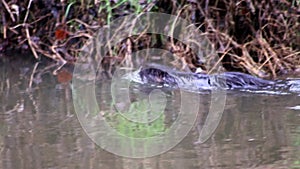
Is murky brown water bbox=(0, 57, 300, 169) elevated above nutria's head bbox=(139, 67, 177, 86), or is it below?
below

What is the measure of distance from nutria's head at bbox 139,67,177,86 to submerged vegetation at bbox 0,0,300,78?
34 centimetres

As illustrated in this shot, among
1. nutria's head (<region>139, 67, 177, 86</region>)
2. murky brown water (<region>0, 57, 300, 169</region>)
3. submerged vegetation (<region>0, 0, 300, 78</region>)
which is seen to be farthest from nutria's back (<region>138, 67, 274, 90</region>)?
submerged vegetation (<region>0, 0, 300, 78</region>)

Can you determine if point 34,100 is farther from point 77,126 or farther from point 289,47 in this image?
point 289,47

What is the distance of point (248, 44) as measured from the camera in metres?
4.36

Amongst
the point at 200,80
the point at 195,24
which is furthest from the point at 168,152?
the point at 195,24

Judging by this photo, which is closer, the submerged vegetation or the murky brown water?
the murky brown water

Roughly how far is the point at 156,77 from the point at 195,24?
2.53 ft

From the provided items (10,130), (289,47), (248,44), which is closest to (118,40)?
(248,44)

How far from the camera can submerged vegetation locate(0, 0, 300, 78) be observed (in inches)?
166

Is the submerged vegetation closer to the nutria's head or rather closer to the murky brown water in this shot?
the nutria's head

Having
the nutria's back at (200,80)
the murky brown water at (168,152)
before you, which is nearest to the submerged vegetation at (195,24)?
the nutria's back at (200,80)

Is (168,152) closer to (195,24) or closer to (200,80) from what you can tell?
(200,80)

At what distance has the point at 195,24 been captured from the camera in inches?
174

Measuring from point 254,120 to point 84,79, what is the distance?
1341 millimetres
